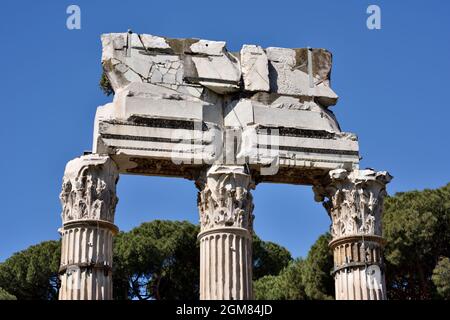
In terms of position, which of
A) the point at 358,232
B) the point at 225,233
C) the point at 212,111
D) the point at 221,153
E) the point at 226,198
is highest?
the point at 212,111

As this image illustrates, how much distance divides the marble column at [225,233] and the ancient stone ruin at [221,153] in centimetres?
2

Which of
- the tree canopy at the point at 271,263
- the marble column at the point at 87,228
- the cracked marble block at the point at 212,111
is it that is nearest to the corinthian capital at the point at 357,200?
the cracked marble block at the point at 212,111

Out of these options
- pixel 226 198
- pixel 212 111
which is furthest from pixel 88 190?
pixel 212 111

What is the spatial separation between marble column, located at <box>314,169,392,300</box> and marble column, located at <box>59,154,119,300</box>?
12.4 ft

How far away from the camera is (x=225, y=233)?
51.0 ft

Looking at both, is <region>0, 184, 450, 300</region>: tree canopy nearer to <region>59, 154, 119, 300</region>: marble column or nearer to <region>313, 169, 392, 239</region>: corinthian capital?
<region>313, 169, 392, 239</region>: corinthian capital

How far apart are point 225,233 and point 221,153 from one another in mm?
1416

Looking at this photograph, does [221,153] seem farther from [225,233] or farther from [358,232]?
[358,232]

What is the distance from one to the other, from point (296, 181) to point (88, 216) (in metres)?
3.86

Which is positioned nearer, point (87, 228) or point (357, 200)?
point (87, 228)

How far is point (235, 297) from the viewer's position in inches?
594

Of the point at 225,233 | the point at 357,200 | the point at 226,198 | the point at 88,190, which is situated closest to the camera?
the point at 88,190

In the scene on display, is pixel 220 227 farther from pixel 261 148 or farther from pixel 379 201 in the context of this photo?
pixel 379 201

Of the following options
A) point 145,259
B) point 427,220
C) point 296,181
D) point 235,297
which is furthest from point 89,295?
point 145,259
